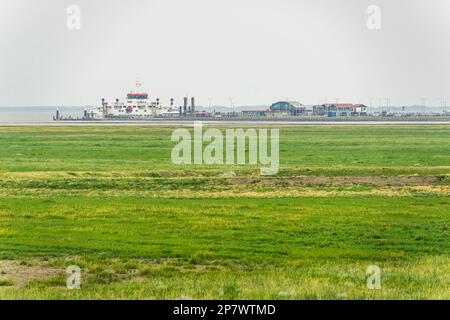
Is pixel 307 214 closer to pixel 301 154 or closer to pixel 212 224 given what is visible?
pixel 212 224

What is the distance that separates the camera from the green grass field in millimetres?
19453

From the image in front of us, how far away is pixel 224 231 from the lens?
2823 centimetres

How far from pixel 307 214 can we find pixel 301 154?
37014 mm

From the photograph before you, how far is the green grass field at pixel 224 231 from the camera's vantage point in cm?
1945

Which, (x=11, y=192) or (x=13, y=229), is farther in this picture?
(x=11, y=192)

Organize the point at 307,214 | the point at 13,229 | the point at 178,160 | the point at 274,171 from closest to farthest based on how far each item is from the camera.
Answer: the point at 13,229, the point at 307,214, the point at 274,171, the point at 178,160

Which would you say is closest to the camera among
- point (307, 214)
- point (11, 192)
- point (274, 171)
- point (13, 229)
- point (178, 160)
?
point (13, 229)

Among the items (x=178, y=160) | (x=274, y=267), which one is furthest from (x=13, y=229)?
(x=178, y=160)

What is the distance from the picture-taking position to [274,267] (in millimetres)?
21938
